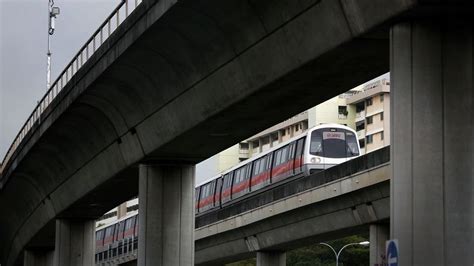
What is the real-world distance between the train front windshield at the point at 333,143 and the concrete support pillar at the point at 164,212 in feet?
81.3

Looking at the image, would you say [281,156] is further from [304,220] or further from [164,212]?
[164,212]

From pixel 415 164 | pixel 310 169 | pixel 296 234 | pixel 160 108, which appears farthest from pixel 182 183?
pixel 310 169

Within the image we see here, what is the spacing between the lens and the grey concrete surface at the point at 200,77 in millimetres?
19016

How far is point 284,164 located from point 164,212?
25.8 m

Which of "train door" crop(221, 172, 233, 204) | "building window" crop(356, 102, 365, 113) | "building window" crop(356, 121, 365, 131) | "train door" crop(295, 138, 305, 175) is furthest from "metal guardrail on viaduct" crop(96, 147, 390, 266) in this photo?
"building window" crop(356, 102, 365, 113)

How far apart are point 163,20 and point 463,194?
8396 mm

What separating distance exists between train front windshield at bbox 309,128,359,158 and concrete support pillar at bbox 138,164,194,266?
81.3 ft

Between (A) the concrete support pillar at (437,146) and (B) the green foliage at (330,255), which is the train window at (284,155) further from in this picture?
(B) the green foliage at (330,255)

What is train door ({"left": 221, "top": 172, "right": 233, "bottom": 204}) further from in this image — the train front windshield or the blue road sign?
the blue road sign

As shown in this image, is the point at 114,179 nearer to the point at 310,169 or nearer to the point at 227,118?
the point at 227,118

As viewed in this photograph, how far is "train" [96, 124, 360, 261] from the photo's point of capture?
5519cm

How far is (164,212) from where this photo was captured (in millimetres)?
30656

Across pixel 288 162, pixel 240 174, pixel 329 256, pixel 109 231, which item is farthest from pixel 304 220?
pixel 329 256

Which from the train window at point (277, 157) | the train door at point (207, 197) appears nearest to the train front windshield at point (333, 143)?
the train window at point (277, 157)
